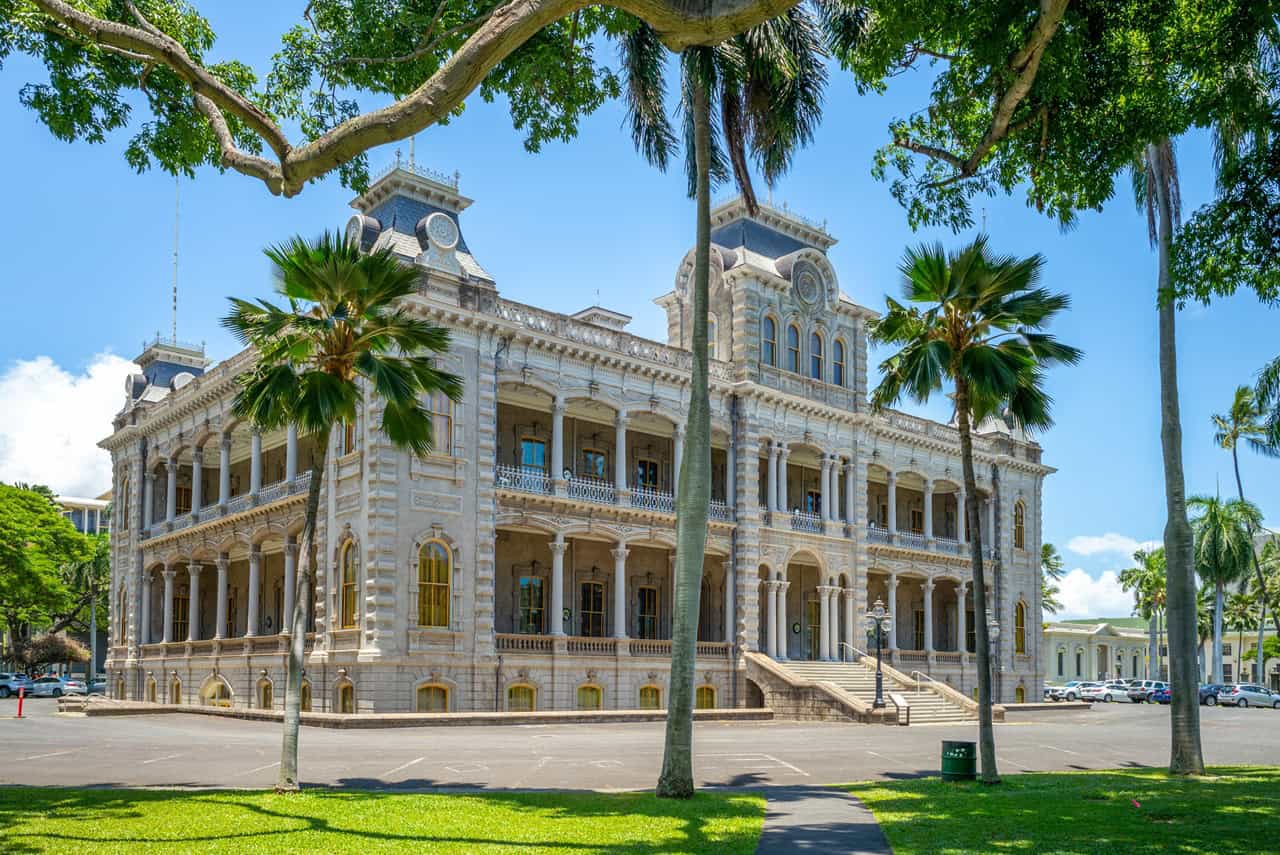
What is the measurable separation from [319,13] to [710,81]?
5.99 metres

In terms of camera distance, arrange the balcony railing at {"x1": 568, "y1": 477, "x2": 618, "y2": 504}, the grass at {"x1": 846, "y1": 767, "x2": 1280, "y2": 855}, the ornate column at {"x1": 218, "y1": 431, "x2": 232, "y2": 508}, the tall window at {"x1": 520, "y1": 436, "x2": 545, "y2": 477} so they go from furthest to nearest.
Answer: the ornate column at {"x1": 218, "y1": 431, "x2": 232, "y2": 508} < the tall window at {"x1": 520, "y1": 436, "x2": 545, "y2": 477} < the balcony railing at {"x1": 568, "y1": 477, "x2": 618, "y2": 504} < the grass at {"x1": 846, "y1": 767, "x2": 1280, "y2": 855}

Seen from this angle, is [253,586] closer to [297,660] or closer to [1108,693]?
[297,660]

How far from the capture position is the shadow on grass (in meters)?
11.4

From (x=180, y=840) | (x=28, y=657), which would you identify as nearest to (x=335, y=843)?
(x=180, y=840)

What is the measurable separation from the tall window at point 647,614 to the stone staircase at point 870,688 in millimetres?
4804

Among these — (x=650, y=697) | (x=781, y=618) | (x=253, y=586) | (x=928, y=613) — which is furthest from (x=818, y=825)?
(x=928, y=613)

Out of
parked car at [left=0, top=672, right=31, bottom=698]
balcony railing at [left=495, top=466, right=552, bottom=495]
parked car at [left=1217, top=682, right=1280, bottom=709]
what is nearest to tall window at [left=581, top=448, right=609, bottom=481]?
balcony railing at [left=495, top=466, right=552, bottom=495]

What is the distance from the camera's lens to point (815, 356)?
44.6 meters

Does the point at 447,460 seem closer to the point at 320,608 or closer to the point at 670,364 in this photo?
the point at 320,608

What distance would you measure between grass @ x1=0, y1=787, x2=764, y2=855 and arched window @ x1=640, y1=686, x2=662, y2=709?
73.5 feet

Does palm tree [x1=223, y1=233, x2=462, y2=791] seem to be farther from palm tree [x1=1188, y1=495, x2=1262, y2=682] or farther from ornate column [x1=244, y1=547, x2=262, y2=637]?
palm tree [x1=1188, y1=495, x2=1262, y2=682]

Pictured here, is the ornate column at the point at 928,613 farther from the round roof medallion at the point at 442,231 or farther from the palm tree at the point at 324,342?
the palm tree at the point at 324,342

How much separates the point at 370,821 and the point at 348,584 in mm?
20792

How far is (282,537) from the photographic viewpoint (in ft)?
125
